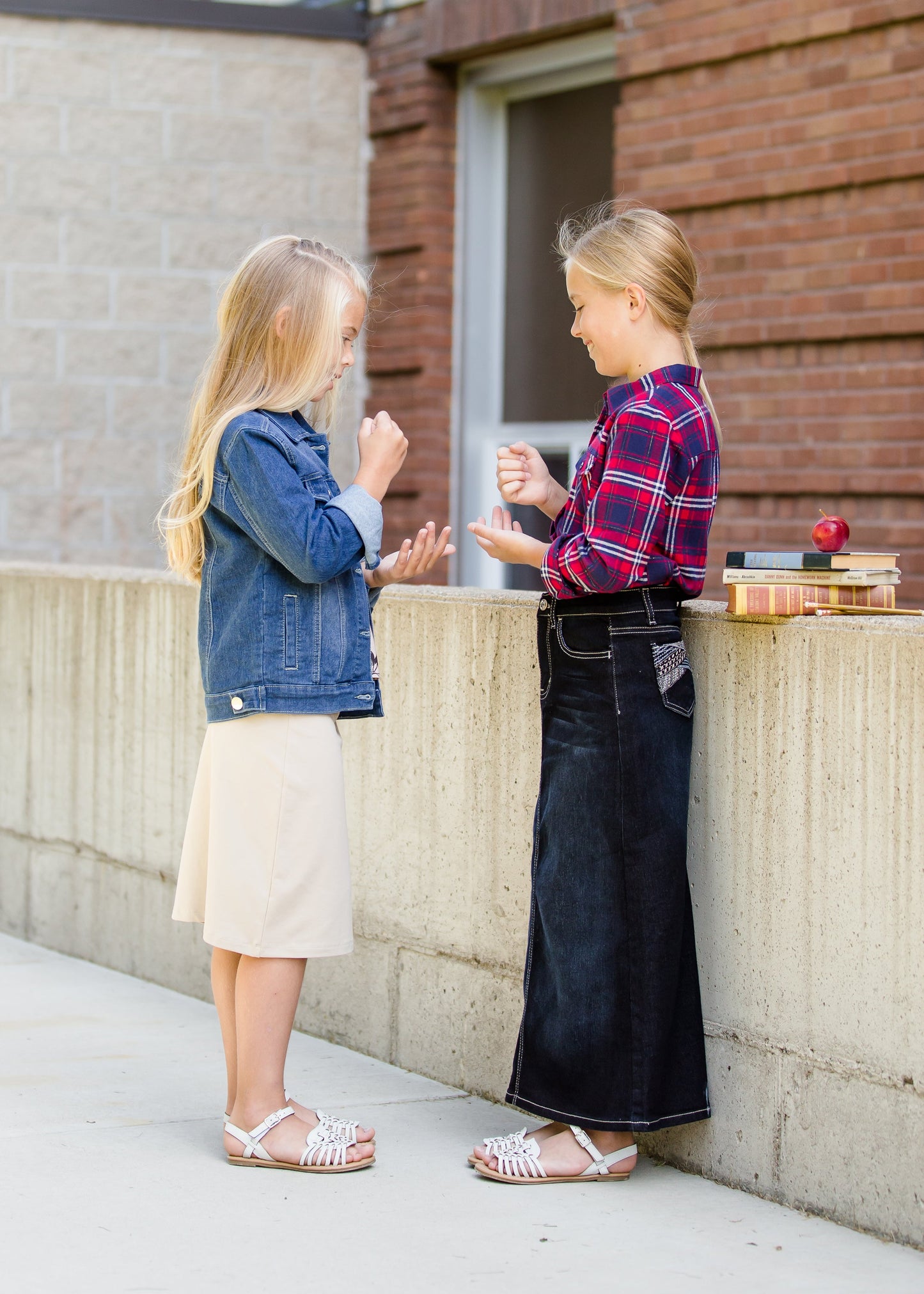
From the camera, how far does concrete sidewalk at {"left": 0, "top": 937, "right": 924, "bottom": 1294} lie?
2916mm

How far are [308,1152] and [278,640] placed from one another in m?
1.03

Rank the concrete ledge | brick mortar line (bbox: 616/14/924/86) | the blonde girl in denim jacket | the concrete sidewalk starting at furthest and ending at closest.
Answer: the concrete ledge
brick mortar line (bbox: 616/14/924/86)
the blonde girl in denim jacket
the concrete sidewalk

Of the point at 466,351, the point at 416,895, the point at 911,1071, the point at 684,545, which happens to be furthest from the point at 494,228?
the point at 911,1071

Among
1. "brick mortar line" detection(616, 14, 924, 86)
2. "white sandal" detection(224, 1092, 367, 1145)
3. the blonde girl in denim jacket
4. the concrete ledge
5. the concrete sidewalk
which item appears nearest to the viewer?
the concrete sidewalk

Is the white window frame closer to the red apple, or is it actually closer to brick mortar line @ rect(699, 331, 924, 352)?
brick mortar line @ rect(699, 331, 924, 352)

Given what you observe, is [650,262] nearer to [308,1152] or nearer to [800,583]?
[800,583]

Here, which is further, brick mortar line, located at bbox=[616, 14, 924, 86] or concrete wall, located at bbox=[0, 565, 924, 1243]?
brick mortar line, located at bbox=[616, 14, 924, 86]

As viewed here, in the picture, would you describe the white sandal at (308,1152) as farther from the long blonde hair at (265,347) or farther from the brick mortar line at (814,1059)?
the long blonde hair at (265,347)

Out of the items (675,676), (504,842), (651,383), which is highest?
(651,383)

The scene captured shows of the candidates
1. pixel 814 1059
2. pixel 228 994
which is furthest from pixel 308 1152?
pixel 814 1059

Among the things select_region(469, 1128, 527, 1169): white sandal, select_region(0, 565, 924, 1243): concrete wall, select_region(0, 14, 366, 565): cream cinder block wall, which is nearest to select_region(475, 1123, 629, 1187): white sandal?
select_region(469, 1128, 527, 1169): white sandal

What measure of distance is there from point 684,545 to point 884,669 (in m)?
0.44

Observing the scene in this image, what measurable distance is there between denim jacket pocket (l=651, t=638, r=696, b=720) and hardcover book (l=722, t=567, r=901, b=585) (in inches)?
6.9

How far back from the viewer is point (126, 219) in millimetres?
7859
